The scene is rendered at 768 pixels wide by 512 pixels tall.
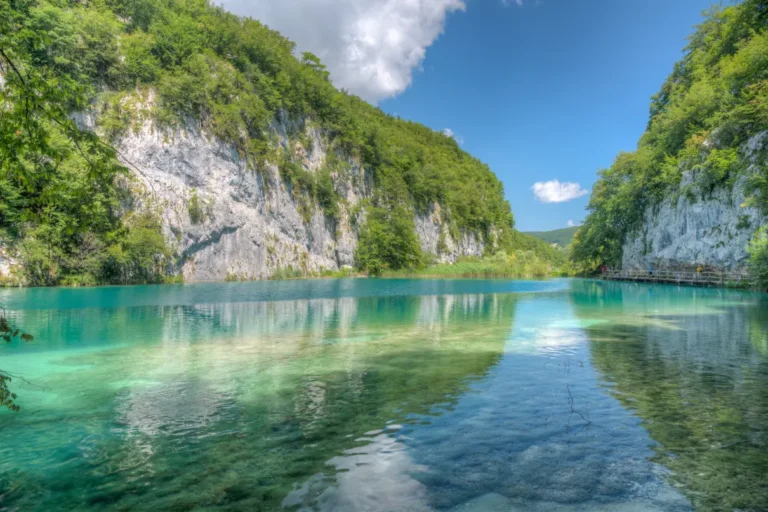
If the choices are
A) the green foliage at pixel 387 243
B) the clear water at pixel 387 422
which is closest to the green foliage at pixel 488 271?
the green foliage at pixel 387 243

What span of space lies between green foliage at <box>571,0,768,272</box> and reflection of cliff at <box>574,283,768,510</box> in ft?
46.0

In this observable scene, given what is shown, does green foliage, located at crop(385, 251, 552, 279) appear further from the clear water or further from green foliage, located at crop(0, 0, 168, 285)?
the clear water

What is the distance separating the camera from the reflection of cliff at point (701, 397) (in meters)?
5.07

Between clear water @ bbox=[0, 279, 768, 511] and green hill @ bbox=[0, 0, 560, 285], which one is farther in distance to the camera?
clear water @ bbox=[0, 279, 768, 511]

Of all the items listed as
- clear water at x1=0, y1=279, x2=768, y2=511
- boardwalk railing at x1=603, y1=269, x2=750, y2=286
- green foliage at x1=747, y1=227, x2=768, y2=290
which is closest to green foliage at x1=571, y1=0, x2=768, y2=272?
green foliage at x1=747, y1=227, x2=768, y2=290

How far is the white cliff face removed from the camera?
114 ft

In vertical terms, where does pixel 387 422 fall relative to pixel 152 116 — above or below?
below

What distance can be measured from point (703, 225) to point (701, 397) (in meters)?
41.6

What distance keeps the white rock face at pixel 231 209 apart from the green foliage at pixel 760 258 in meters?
45.9

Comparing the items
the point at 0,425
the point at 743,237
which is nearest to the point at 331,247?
the point at 743,237

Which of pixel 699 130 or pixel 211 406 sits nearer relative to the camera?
pixel 211 406

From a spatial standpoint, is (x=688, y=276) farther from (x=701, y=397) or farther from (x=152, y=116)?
(x=152, y=116)

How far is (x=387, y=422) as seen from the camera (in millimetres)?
7047

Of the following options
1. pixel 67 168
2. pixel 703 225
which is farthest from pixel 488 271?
pixel 67 168
